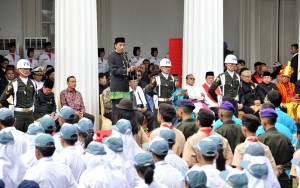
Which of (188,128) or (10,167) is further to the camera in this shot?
(188,128)

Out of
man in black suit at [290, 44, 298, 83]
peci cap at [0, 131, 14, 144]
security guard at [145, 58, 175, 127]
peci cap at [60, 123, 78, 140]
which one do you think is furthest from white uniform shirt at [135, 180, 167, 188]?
man in black suit at [290, 44, 298, 83]

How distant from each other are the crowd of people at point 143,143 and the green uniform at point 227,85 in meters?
0.02

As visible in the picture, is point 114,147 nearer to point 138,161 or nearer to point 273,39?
point 138,161

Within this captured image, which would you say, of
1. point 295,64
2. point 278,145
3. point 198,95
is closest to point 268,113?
point 278,145

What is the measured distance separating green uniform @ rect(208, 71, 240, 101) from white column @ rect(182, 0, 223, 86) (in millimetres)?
2011

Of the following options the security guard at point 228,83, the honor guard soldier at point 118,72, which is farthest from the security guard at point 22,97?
the security guard at point 228,83

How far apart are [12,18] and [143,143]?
45.5 feet

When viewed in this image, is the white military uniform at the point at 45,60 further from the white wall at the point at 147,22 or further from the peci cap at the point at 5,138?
the peci cap at the point at 5,138

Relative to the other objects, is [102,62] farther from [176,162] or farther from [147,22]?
[176,162]

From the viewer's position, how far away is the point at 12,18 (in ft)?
90.1

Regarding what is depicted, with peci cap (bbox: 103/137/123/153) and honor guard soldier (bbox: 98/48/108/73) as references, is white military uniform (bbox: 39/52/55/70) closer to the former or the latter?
honor guard soldier (bbox: 98/48/108/73)

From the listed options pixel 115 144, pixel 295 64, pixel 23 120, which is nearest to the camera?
pixel 115 144

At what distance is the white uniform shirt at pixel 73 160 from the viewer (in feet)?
39.8

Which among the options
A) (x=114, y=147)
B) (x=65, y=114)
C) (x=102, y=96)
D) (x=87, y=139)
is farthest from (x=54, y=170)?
(x=102, y=96)
